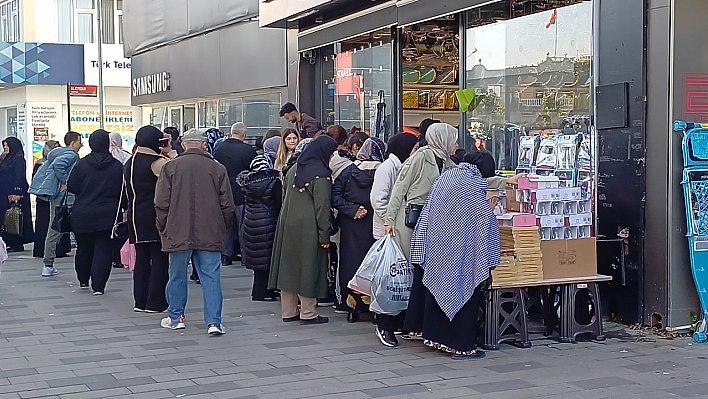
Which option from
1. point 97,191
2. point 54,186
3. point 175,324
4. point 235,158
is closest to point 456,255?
point 175,324

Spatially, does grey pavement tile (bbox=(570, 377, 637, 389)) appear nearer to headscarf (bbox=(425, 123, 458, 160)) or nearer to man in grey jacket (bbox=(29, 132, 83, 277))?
headscarf (bbox=(425, 123, 458, 160))

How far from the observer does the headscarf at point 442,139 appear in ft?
25.0

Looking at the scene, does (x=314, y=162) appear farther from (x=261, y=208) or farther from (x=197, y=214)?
(x=261, y=208)

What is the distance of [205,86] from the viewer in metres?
18.9

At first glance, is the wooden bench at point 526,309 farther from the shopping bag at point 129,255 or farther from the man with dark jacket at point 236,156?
the man with dark jacket at point 236,156

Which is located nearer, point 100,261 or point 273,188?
point 273,188

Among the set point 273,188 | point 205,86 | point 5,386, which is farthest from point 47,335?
point 205,86

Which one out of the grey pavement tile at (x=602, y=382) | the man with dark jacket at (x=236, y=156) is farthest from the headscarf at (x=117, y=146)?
the grey pavement tile at (x=602, y=382)

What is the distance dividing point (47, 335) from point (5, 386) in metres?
1.88

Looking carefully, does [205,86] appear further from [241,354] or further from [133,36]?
[241,354]

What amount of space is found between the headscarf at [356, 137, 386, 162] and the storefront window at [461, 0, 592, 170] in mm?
1862

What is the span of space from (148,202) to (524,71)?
4.25 meters

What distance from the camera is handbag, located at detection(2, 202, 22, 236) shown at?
1471 cm

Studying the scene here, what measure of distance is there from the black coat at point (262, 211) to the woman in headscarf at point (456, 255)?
2632mm
